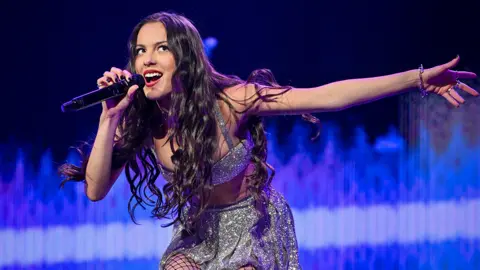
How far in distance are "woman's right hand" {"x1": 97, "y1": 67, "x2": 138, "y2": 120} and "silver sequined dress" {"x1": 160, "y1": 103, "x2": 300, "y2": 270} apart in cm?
31

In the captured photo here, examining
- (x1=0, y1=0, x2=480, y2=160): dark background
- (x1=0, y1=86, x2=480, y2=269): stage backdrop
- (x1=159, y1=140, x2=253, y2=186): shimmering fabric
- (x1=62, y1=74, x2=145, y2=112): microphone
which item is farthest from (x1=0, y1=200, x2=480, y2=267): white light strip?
(x1=62, y1=74, x2=145, y2=112): microphone

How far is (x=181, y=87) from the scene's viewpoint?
7.19ft

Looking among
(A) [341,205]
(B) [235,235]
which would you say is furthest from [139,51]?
(A) [341,205]

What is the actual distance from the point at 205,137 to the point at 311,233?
9.47 feet

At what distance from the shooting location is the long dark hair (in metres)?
2.18

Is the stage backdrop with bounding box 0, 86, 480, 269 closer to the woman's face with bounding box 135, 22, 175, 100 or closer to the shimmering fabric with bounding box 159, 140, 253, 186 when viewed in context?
the shimmering fabric with bounding box 159, 140, 253, 186

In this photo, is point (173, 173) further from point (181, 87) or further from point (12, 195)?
point (12, 195)

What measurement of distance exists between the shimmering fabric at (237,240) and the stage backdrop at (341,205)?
87.4 inches

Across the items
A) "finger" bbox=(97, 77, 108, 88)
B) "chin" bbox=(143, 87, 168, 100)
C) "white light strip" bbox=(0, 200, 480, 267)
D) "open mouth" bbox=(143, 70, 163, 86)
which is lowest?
"white light strip" bbox=(0, 200, 480, 267)

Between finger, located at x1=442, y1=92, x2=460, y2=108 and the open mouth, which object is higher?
the open mouth

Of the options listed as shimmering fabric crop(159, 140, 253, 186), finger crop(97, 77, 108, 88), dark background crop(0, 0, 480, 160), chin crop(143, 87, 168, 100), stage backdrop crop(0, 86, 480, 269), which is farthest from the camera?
stage backdrop crop(0, 86, 480, 269)

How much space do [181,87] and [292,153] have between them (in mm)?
2806

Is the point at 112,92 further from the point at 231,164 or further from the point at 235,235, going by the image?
the point at 235,235

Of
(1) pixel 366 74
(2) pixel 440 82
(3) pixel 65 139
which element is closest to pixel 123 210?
(3) pixel 65 139
